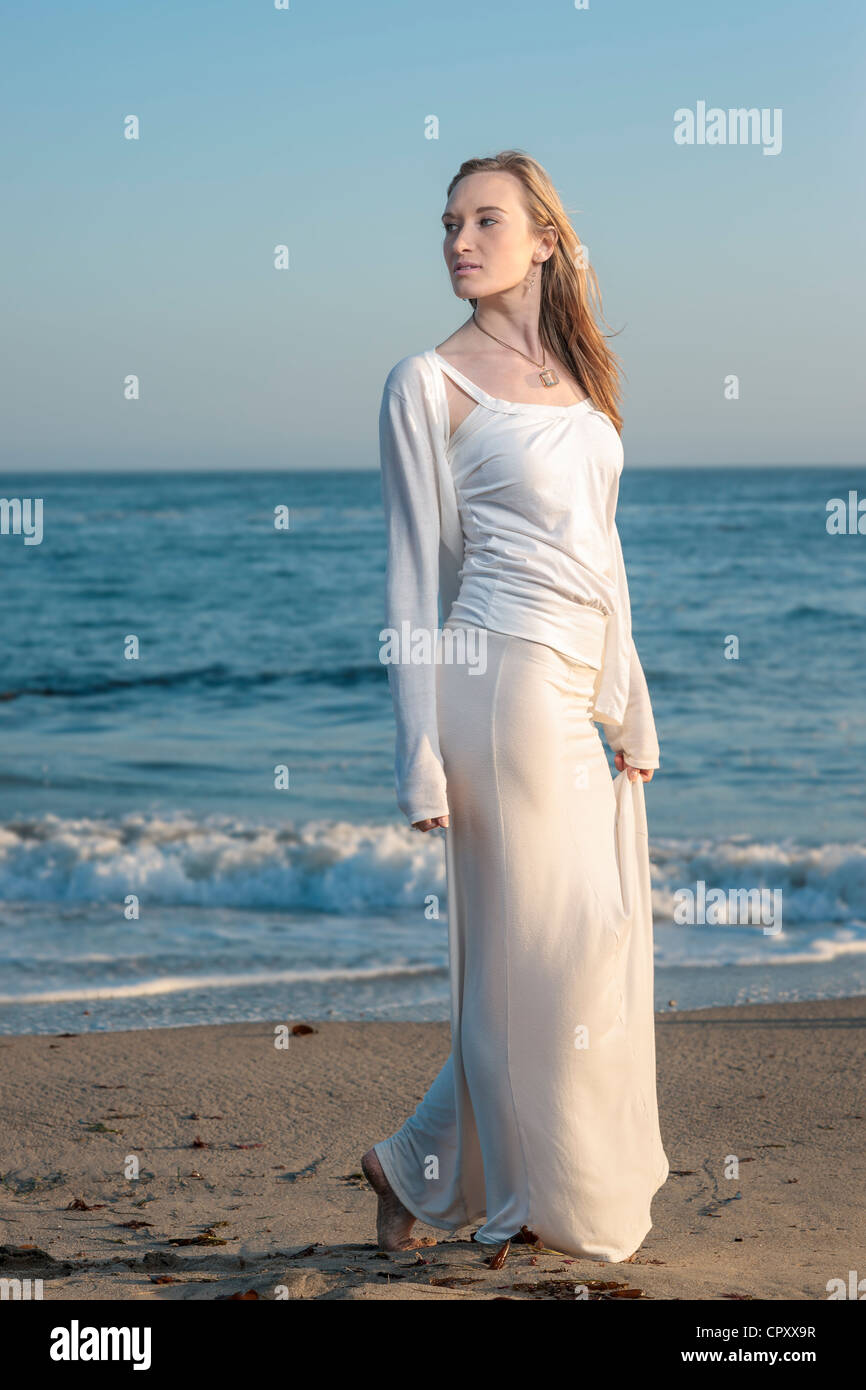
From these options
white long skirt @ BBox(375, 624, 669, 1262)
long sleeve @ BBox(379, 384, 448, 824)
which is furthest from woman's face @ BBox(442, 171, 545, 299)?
white long skirt @ BBox(375, 624, 669, 1262)

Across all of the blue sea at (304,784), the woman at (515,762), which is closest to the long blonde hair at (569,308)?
the woman at (515,762)

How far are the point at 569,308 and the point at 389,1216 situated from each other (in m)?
2.17

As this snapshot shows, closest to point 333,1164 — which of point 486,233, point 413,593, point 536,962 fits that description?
point 536,962

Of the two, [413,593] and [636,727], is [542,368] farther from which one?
[636,727]

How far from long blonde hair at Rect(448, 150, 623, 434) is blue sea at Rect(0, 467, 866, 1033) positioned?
333cm

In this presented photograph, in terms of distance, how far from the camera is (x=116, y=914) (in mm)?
7914

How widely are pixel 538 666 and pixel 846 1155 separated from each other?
7.13ft

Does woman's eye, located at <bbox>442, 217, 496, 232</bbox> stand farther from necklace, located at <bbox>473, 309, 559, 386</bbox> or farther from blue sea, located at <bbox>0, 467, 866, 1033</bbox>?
blue sea, located at <bbox>0, 467, 866, 1033</bbox>

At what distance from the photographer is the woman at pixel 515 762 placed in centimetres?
300

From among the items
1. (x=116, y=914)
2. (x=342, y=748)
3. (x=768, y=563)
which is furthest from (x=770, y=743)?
(x=768, y=563)

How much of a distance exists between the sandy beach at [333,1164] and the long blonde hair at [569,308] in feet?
6.52

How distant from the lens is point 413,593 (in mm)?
2984

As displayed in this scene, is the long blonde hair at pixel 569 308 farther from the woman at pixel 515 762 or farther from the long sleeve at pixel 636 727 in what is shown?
the long sleeve at pixel 636 727

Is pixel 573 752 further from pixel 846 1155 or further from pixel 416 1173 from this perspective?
pixel 846 1155
